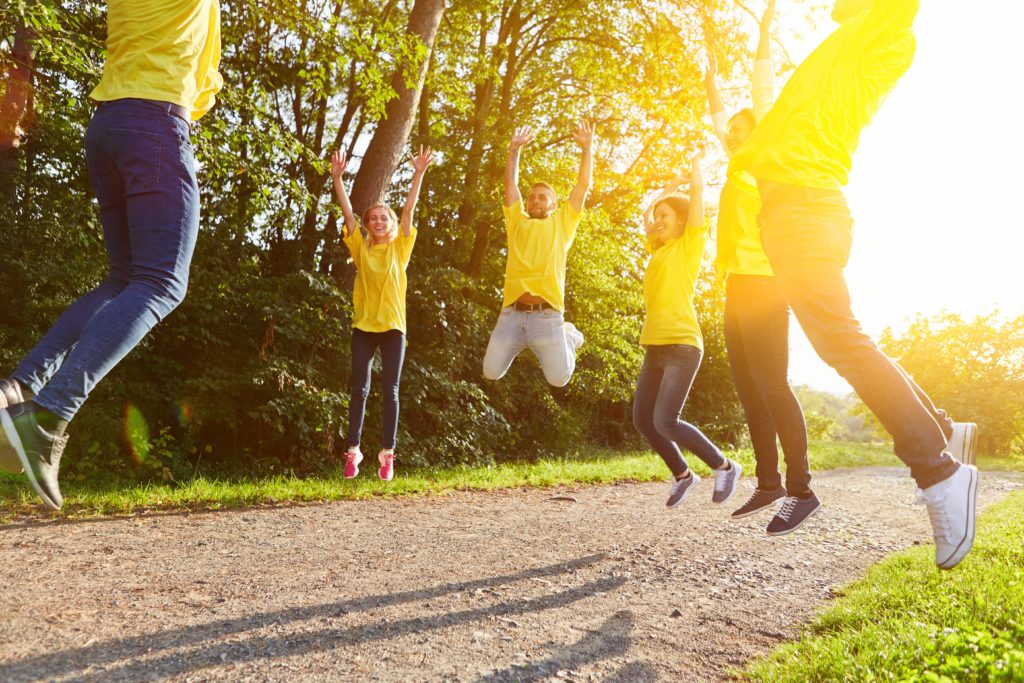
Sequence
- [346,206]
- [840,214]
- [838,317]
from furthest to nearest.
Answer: [346,206] → [840,214] → [838,317]

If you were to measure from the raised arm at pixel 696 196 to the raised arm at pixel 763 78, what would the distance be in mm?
1248

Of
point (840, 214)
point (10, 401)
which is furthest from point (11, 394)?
point (840, 214)

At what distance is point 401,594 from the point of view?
3.63 metres

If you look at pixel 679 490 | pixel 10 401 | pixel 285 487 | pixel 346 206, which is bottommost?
pixel 285 487

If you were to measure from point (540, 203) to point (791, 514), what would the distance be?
3469 mm

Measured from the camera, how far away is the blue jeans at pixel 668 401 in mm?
5262

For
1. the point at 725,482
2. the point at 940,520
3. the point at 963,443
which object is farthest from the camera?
the point at 725,482

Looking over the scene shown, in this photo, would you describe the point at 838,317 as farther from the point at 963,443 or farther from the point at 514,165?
the point at 514,165

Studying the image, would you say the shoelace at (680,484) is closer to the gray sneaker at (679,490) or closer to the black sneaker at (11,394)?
the gray sneaker at (679,490)

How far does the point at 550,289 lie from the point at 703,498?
12.6 feet

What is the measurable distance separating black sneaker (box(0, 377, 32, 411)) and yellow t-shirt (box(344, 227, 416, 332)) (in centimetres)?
335

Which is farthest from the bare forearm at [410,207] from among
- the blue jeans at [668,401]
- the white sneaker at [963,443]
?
the white sneaker at [963,443]

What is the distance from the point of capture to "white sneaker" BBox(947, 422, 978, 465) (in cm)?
321

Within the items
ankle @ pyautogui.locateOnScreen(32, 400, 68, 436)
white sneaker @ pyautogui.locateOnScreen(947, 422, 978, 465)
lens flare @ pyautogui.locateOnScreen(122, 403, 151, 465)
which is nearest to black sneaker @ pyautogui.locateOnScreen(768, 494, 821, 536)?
white sneaker @ pyautogui.locateOnScreen(947, 422, 978, 465)
